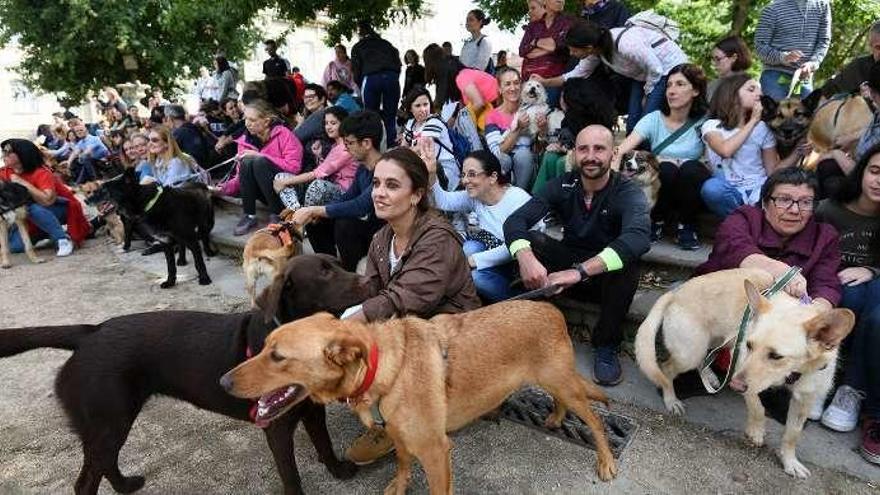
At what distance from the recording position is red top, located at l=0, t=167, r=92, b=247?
7676 millimetres

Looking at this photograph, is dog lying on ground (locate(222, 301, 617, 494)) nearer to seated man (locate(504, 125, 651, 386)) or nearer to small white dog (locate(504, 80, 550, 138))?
seated man (locate(504, 125, 651, 386))

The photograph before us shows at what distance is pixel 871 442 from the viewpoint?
2861mm

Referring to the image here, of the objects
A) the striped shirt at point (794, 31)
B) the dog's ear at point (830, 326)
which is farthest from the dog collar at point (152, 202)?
the striped shirt at point (794, 31)

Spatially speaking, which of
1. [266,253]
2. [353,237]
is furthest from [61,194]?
[353,237]

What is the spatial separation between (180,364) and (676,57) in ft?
16.8

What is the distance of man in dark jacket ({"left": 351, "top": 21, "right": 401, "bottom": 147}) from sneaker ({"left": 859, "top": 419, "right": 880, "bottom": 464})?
6.80 meters

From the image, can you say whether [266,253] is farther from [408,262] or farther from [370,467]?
[370,467]

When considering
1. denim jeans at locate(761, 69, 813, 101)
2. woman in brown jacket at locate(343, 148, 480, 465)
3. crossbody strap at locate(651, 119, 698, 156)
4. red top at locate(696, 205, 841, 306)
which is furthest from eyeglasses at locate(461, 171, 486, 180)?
denim jeans at locate(761, 69, 813, 101)

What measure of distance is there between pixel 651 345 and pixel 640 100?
329cm

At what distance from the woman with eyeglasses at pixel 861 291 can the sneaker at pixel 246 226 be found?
6.35 meters

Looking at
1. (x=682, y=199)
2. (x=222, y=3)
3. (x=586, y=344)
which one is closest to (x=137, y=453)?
(x=586, y=344)

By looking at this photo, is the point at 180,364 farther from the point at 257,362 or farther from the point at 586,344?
the point at 586,344

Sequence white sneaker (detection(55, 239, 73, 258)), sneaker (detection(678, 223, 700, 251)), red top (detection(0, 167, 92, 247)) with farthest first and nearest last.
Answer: white sneaker (detection(55, 239, 73, 258))
red top (detection(0, 167, 92, 247))
sneaker (detection(678, 223, 700, 251))

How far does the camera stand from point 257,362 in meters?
2.18
